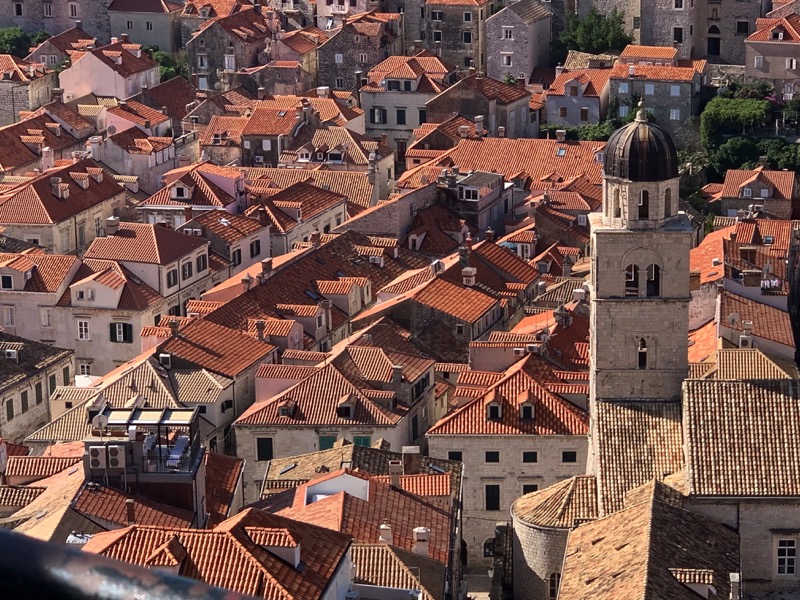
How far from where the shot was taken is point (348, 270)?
263 ft

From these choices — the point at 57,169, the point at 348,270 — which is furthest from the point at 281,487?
the point at 57,169

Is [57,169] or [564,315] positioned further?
[57,169]

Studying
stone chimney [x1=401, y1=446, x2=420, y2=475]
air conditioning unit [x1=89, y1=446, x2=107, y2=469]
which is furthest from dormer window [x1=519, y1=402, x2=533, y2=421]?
air conditioning unit [x1=89, y1=446, x2=107, y2=469]

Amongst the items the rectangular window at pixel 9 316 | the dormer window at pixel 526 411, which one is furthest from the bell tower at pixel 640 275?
the rectangular window at pixel 9 316

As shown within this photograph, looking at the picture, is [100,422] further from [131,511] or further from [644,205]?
[644,205]

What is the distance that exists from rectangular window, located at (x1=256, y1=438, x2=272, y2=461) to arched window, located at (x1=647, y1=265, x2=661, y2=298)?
16.5 meters

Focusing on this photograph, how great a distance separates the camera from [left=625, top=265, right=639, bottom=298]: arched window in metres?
46.2

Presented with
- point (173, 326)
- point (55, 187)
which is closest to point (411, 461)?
point (173, 326)

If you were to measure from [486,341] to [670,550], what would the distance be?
27.3 metres

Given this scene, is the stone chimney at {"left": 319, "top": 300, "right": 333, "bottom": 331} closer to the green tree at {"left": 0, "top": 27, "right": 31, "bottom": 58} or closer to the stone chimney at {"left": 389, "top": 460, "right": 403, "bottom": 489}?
the stone chimney at {"left": 389, "top": 460, "right": 403, "bottom": 489}

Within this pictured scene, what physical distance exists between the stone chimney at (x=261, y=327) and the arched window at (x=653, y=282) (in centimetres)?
2526

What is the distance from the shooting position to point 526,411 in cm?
5691

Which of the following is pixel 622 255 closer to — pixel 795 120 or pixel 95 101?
pixel 795 120

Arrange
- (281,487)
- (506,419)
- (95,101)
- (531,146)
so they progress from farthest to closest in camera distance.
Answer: (95,101) < (531,146) < (506,419) < (281,487)
